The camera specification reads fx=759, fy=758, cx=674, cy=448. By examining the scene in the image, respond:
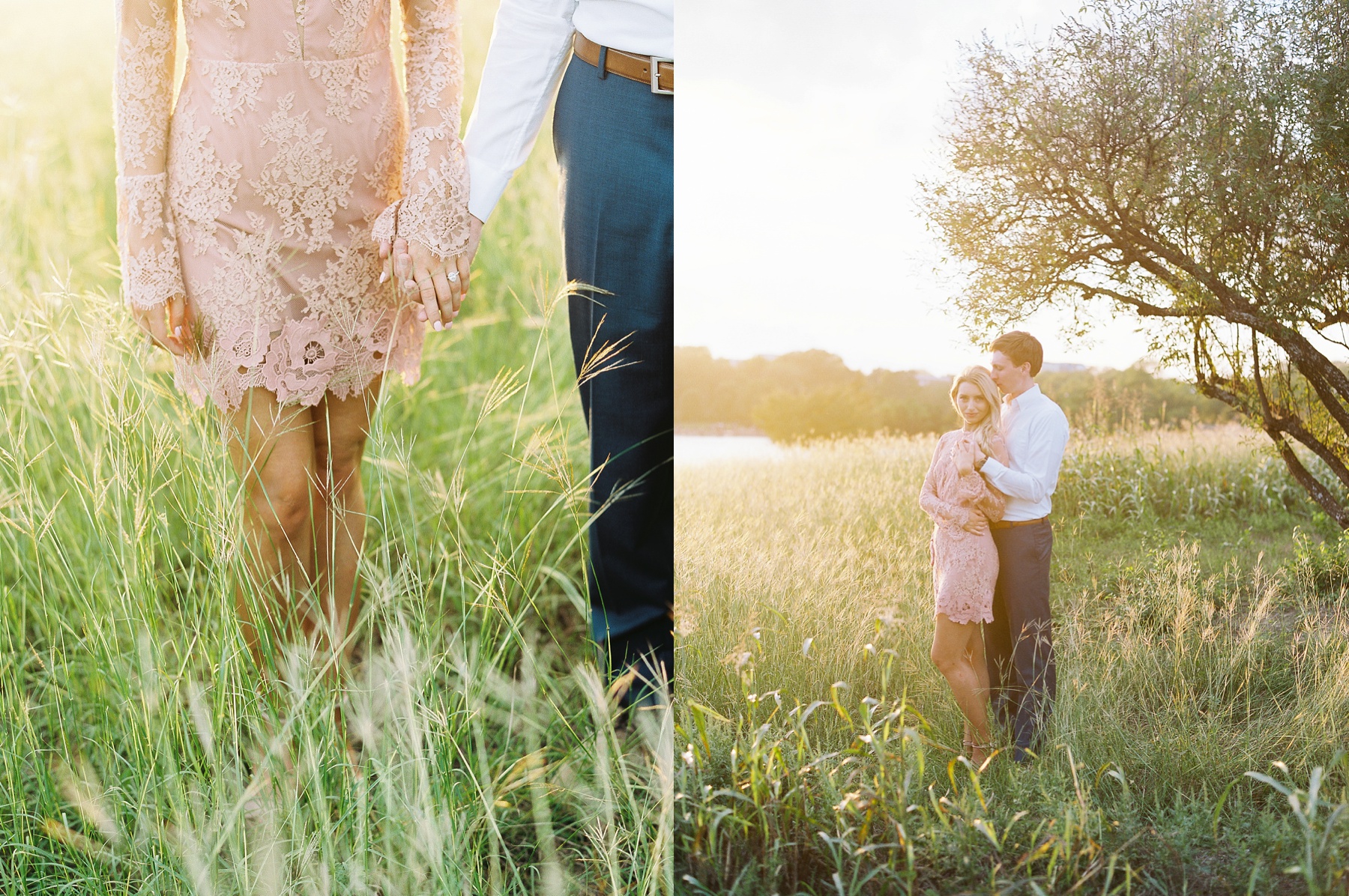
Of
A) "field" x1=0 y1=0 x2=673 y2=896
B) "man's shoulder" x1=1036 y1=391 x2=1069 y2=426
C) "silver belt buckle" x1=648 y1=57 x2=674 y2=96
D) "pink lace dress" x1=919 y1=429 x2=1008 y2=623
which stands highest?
"silver belt buckle" x1=648 y1=57 x2=674 y2=96

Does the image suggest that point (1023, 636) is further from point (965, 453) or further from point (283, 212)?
point (283, 212)

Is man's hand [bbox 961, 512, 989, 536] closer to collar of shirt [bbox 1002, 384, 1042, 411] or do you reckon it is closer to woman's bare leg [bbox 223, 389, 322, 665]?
collar of shirt [bbox 1002, 384, 1042, 411]

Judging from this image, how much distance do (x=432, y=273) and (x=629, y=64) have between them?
1.99 feet

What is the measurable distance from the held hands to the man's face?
1.08 m

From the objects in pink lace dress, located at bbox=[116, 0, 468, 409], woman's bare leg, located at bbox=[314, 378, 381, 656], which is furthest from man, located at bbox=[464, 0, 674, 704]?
woman's bare leg, located at bbox=[314, 378, 381, 656]

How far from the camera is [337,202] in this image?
1604mm

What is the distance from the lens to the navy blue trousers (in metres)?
1.64

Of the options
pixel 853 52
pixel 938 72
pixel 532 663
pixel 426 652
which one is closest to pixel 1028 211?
pixel 938 72

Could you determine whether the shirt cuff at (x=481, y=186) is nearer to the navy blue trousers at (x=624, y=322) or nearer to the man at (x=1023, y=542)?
the navy blue trousers at (x=624, y=322)

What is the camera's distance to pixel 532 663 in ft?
5.29

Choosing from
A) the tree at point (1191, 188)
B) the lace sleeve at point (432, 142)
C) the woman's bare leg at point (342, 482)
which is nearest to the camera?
the tree at point (1191, 188)

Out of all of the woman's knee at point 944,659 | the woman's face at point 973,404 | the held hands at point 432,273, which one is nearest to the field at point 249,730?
the held hands at point 432,273

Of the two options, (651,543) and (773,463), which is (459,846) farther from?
(773,463)

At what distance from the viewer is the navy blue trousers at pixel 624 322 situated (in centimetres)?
164
